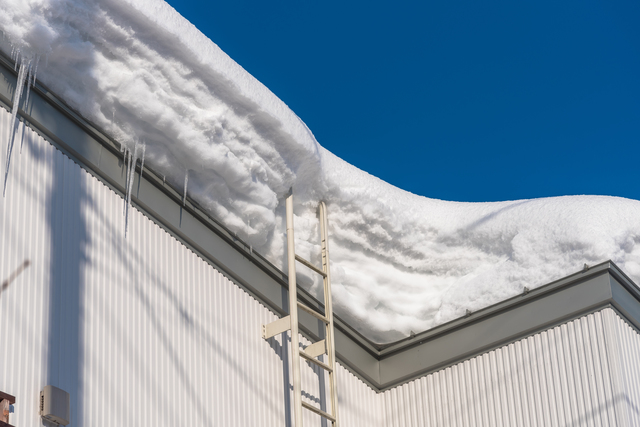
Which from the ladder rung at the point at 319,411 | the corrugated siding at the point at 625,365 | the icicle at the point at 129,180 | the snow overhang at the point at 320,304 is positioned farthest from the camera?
the ladder rung at the point at 319,411

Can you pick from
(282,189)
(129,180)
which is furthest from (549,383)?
(129,180)

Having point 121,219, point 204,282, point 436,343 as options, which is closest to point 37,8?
point 121,219

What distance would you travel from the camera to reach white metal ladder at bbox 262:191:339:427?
6.89 m

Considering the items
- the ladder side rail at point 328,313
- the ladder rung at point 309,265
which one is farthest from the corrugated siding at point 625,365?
the ladder rung at point 309,265

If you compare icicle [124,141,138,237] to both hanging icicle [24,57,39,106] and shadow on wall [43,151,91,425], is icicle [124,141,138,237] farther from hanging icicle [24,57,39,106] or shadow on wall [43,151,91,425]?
hanging icicle [24,57,39,106]

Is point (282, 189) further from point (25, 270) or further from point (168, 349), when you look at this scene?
point (25, 270)

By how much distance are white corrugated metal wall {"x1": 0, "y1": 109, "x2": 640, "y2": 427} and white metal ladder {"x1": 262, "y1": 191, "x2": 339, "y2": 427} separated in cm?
20

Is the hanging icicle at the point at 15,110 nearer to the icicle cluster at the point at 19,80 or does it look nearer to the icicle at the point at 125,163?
the icicle cluster at the point at 19,80

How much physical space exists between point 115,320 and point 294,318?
1.56 metres

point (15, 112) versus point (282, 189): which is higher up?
point (282, 189)

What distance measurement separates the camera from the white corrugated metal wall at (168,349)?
548 centimetres

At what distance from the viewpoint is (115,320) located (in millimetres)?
5961

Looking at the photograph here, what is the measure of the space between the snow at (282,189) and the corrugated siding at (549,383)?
0.57 meters

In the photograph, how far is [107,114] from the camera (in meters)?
6.40
